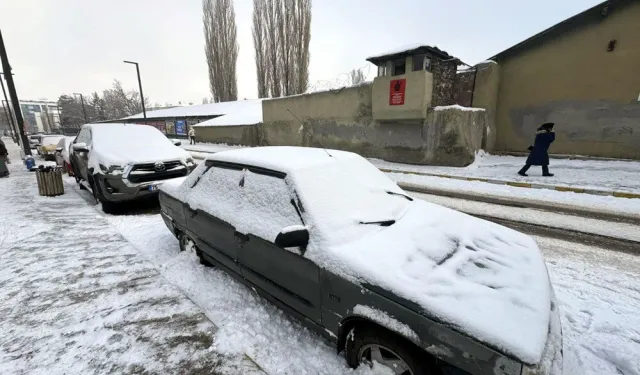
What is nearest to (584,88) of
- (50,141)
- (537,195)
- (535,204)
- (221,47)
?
(537,195)

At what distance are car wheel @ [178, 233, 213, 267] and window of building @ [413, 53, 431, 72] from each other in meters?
10.2

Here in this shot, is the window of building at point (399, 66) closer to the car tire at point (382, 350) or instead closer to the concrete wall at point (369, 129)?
the concrete wall at point (369, 129)

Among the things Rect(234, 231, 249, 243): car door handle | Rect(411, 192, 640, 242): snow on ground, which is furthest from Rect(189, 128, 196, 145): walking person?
Rect(234, 231, 249, 243): car door handle

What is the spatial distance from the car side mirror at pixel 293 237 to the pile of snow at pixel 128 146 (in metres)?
5.06

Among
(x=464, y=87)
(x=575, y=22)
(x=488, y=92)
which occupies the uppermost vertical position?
(x=575, y=22)

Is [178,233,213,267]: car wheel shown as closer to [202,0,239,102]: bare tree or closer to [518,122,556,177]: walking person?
[518,122,556,177]: walking person

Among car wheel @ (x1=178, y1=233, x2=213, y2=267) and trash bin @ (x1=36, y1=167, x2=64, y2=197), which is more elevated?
trash bin @ (x1=36, y1=167, x2=64, y2=197)

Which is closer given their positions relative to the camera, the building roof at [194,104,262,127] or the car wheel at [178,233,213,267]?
the car wheel at [178,233,213,267]

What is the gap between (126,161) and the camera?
5.82m

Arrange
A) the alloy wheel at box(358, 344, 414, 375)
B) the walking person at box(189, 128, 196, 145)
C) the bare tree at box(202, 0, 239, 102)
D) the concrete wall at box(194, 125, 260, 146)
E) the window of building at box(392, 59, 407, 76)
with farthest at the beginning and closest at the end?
1. the bare tree at box(202, 0, 239, 102)
2. the walking person at box(189, 128, 196, 145)
3. the concrete wall at box(194, 125, 260, 146)
4. the window of building at box(392, 59, 407, 76)
5. the alloy wheel at box(358, 344, 414, 375)

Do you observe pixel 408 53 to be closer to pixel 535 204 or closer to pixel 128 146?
pixel 535 204

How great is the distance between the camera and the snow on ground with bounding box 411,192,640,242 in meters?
5.02

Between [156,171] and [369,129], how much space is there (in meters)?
9.43

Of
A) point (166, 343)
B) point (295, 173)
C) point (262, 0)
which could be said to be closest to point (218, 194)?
point (295, 173)
